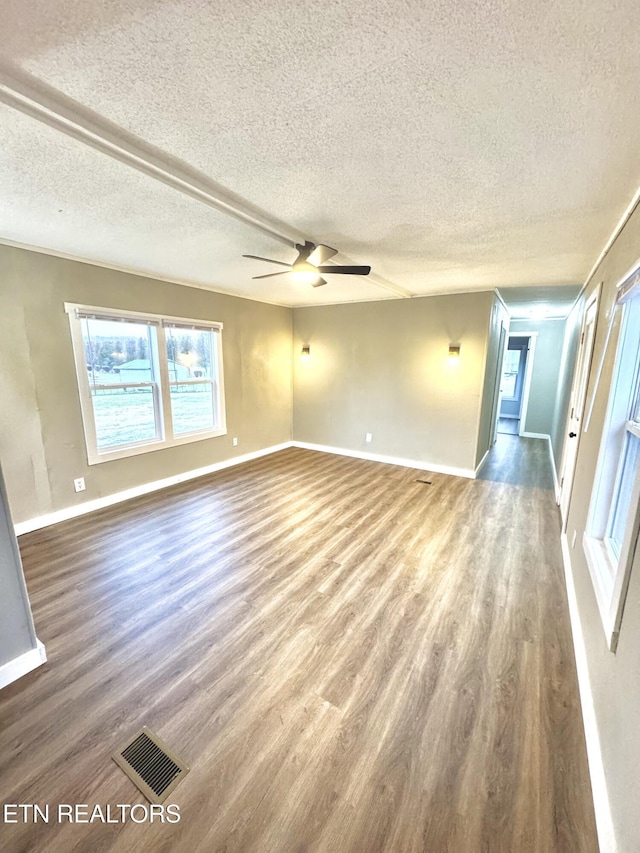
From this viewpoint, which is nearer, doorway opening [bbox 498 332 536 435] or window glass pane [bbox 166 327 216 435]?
window glass pane [bbox 166 327 216 435]

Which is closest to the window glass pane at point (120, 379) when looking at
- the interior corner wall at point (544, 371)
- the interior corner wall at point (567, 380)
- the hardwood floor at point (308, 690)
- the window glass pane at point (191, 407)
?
the window glass pane at point (191, 407)

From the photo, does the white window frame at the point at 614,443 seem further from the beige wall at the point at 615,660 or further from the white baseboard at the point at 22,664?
the white baseboard at the point at 22,664

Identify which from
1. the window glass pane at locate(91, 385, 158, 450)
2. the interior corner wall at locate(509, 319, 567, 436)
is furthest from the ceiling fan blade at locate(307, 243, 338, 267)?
the interior corner wall at locate(509, 319, 567, 436)

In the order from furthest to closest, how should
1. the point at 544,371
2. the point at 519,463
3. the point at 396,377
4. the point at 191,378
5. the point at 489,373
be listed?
1. the point at 544,371
2. the point at 519,463
3. the point at 396,377
4. the point at 489,373
5. the point at 191,378

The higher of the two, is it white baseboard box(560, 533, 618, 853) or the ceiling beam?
the ceiling beam

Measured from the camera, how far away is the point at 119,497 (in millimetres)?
3895

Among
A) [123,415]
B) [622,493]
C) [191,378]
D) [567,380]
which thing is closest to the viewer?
[622,493]

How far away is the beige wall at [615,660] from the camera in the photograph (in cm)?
102

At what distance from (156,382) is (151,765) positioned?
3.60 m

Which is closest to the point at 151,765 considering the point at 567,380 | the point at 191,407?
the point at 191,407

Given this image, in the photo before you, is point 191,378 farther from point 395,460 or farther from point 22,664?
point 22,664

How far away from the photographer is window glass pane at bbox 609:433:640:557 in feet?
5.57

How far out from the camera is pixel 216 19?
3.14 feet

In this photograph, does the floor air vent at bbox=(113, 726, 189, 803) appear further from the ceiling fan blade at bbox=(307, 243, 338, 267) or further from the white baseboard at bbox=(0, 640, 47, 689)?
the ceiling fan blade at bbox=(307, 243, 338, 267)
